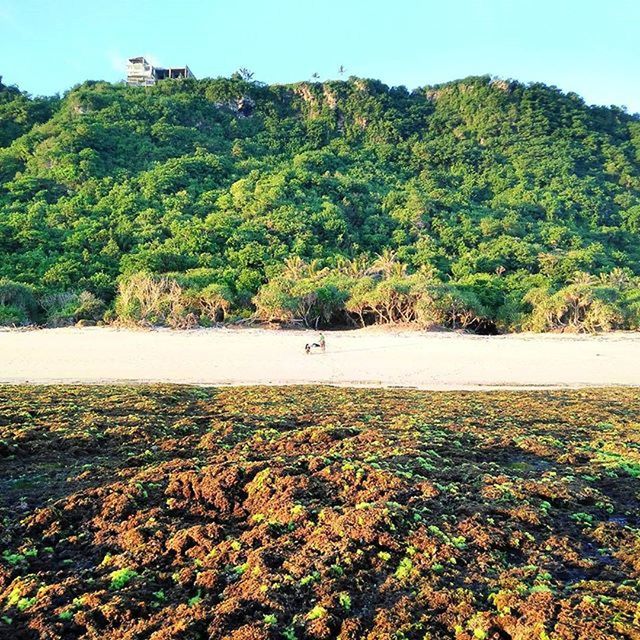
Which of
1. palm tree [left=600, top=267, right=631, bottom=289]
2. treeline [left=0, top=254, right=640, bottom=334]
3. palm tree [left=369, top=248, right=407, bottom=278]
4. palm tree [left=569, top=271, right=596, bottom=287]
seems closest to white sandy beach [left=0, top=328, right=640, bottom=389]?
treeline [left=0, top=254, right=640, bottom=334]

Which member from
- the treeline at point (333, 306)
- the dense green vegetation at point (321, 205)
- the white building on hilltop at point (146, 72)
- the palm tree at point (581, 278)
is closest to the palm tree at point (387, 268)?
the dense green vegetation at point (321, 205)

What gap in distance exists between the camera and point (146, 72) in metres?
87.0

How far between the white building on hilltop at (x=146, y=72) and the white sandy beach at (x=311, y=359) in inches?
2788

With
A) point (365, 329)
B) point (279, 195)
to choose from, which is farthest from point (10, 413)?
point (279, 195)

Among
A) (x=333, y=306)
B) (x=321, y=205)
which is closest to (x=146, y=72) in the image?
(x=321, y=205)

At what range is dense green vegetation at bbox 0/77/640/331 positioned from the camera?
100 feet

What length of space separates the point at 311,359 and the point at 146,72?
81752 millimetres

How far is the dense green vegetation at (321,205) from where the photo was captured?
30.5m

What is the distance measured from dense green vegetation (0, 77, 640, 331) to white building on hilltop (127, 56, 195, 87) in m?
15.9

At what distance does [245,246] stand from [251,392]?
88.4 feet

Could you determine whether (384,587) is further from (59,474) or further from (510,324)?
(510,324)

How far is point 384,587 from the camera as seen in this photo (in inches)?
176

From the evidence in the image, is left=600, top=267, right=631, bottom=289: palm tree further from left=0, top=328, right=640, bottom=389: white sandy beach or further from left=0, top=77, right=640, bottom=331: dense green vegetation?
left=0, top=328, right=640, bottom=389: white sandy beach

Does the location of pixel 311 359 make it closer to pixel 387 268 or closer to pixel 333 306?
pixel 333 306
